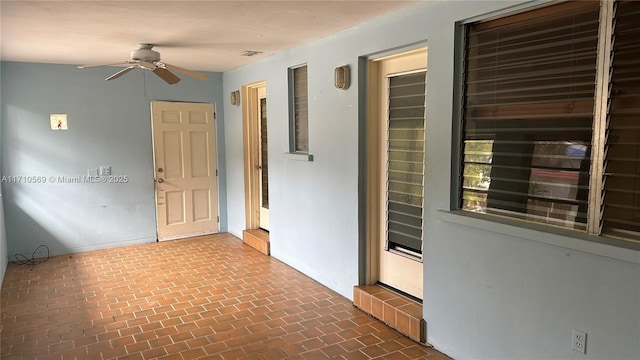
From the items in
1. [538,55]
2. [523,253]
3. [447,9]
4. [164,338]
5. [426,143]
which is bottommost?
[164,338]

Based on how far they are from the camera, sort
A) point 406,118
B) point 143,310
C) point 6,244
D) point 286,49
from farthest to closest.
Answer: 1. point 6,244
2. point 286,49
3. point 143,310
4. point 406,118

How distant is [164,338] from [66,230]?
121 inches

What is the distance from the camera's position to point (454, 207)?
2.79 meters

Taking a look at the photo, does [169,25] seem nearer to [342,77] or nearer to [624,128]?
[342,77]

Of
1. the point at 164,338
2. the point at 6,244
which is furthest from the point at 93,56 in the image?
the point at 164,338

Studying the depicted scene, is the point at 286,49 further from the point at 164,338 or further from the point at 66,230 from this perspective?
the point at 66,230

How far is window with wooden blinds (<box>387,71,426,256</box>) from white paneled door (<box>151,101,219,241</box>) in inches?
135

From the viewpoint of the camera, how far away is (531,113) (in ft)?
7.84

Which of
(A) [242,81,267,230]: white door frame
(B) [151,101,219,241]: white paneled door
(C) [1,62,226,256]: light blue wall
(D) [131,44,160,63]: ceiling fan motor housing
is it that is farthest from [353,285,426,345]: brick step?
(C) [1,62,226,256]: light blue wall

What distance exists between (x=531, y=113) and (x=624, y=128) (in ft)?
1.60

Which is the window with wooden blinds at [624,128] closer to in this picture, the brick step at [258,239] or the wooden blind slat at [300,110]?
the wooden blind slat at [300,110]

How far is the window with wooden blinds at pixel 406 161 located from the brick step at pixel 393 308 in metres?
0.37

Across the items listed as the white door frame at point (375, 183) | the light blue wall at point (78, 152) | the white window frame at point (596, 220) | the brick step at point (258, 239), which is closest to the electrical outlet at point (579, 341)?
the white window frame at point (596, 220)

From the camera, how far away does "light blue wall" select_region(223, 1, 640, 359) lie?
205 centimetres
